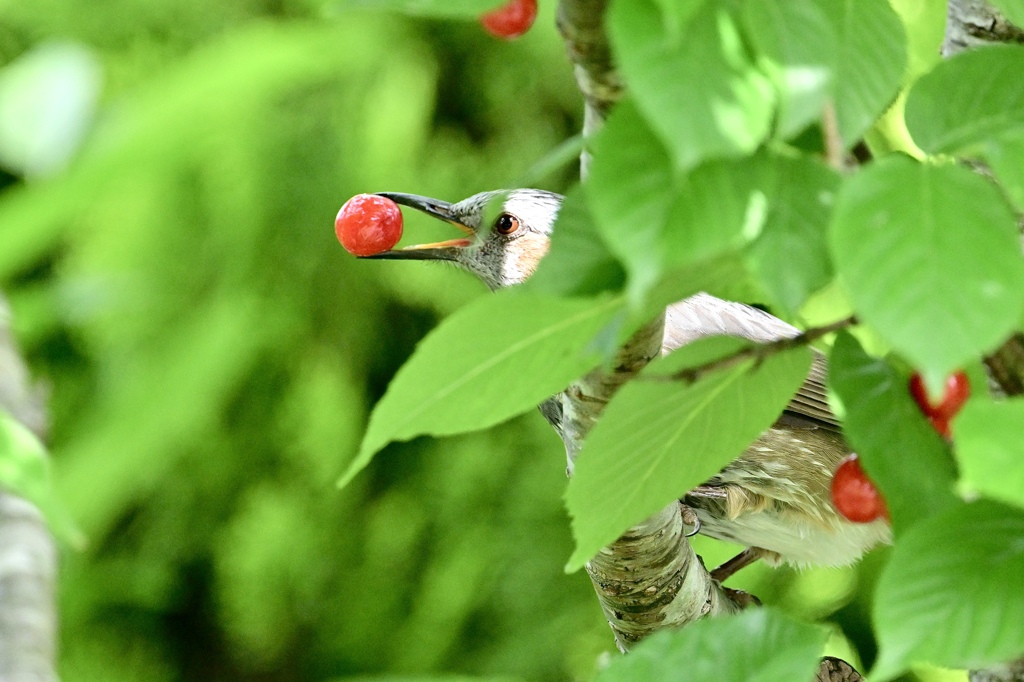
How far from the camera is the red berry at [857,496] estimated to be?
0.66m

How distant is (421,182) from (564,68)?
59 centimetres

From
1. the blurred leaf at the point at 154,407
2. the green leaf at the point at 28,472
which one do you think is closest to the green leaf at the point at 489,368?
the green leaf at the point at 28,472

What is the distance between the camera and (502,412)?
1.87ft

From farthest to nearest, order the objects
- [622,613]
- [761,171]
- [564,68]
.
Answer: [564,68] < [622,613] < [761,171]

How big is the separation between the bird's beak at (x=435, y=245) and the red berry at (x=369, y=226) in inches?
13.7

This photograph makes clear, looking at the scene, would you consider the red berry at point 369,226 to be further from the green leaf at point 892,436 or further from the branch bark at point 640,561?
the green leaf at point 892,436

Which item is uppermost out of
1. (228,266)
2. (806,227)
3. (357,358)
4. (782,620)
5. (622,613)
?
(806,227)

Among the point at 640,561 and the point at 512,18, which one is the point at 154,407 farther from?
the point at 512,18

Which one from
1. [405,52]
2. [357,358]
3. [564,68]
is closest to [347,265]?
[357,358]

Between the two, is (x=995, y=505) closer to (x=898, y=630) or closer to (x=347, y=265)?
(x=898, y=630)

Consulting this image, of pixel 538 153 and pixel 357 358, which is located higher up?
pixel 538 153

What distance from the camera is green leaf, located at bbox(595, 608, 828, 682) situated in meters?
0.52

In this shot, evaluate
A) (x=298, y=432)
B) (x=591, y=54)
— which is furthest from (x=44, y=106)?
(x=298, y=432)

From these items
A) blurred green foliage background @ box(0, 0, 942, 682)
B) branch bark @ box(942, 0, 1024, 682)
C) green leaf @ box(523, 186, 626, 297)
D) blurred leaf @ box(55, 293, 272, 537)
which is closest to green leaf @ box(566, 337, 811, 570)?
green leaf @ box(523, 186, 626, 297)
